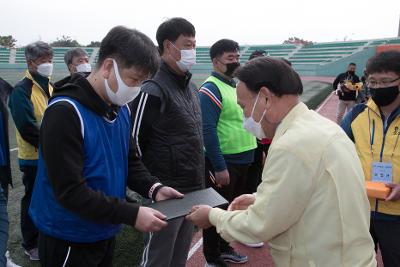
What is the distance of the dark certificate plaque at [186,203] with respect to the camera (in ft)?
6.26

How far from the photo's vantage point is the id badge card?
2.54 meters

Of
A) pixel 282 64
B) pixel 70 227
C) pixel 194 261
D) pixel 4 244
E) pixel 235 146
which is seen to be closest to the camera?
pixel 282 64

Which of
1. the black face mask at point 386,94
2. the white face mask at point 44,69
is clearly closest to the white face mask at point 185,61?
the black face mask at point 386,94

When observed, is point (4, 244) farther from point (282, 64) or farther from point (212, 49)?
point (212, 49)

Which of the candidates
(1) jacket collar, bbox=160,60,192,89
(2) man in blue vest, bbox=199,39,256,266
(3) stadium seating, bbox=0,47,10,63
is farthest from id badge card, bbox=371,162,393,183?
(3) stadium seating, bbox=0,47,10,63

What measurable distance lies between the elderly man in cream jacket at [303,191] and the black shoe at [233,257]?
2.32 metres

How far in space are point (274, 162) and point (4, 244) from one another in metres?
1.51

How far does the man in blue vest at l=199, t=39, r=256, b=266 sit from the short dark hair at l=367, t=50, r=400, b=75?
3.97ft

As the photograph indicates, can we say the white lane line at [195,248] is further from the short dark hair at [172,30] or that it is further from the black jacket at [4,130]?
the short dark hair at [172,30]

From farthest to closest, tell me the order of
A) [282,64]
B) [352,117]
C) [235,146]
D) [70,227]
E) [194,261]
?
[194,261] → [235,146] → [352,117] → [70,227] → [282,64]

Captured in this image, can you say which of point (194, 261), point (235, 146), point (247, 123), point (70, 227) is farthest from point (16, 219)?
point (247, 123)

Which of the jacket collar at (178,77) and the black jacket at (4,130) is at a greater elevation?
the jacket collar at (178,77)

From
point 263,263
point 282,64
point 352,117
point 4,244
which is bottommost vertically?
point 263,263

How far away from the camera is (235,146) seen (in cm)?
357
